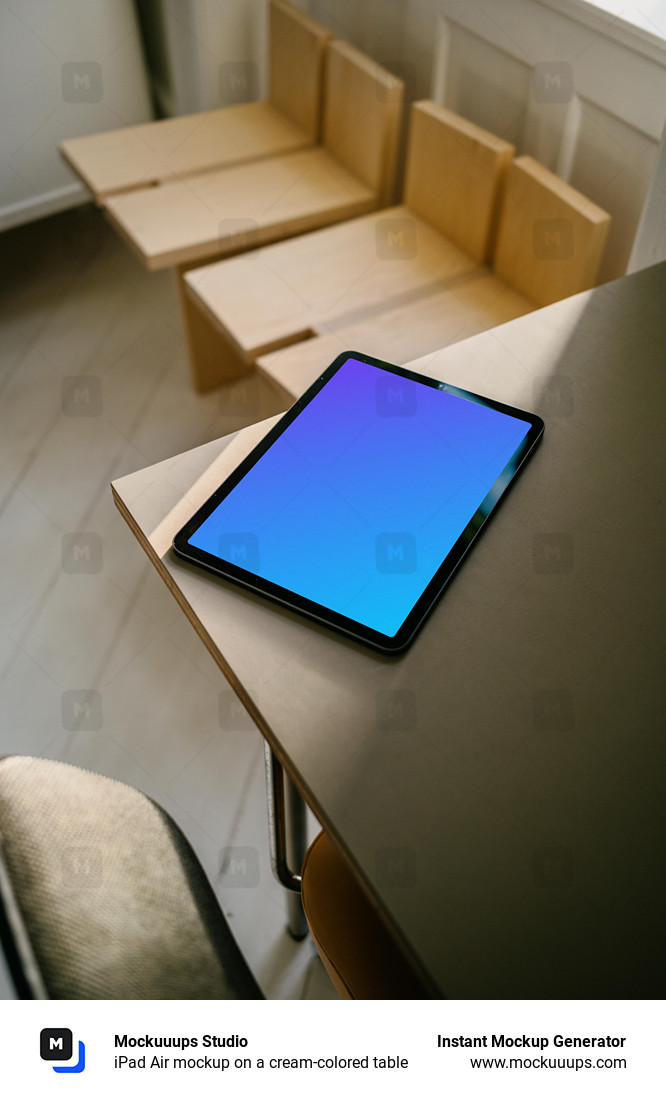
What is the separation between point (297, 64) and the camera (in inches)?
78.2

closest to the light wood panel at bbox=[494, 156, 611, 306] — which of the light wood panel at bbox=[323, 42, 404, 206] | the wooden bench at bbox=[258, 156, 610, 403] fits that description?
the wooden bench at bbox=[258, 156, 610, 403]

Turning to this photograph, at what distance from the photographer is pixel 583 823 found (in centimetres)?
60

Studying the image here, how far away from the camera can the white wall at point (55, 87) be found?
7.25 ft

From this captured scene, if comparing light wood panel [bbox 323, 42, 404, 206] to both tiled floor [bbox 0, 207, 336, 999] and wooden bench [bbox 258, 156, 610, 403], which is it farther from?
tiled floor [bbox 0, 207, 336, 999]

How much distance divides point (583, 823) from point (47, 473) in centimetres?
170

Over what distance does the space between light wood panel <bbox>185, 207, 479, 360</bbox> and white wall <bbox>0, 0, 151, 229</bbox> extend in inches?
42.7

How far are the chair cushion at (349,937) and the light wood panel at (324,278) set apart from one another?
1.03m

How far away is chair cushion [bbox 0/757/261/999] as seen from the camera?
53 cm

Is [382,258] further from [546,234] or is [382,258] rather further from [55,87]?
[55,87]

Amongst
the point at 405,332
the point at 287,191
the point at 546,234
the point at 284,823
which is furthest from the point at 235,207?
the point at 284,823

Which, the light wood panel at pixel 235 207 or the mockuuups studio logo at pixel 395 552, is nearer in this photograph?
the mockuuups studio logo at pixel 395 552

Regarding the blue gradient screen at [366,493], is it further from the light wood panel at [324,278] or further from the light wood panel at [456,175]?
the light wood panel at [456,175]
